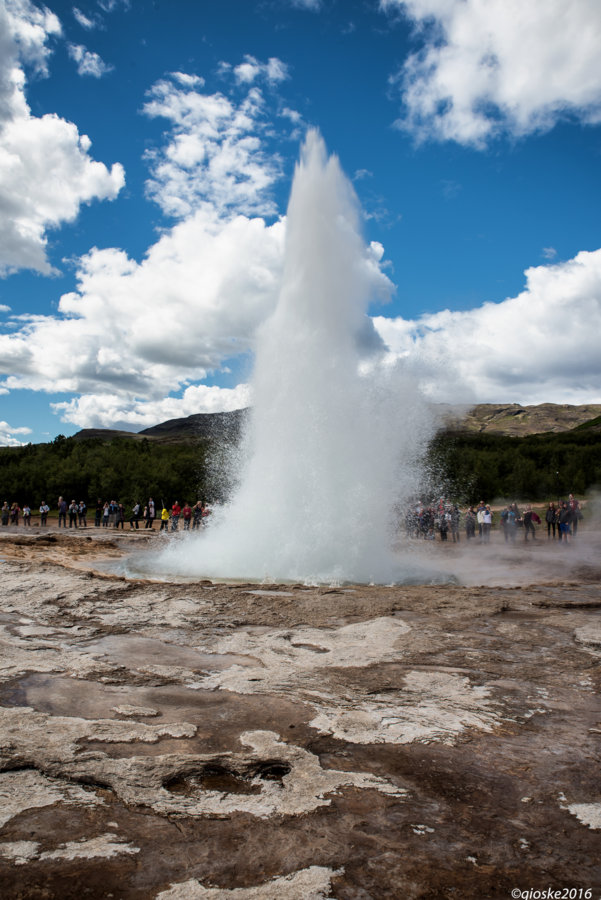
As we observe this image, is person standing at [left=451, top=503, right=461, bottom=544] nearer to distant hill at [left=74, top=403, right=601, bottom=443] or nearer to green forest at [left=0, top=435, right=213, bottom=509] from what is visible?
green forest at [left=0, top=435, right=213, bottom=509]

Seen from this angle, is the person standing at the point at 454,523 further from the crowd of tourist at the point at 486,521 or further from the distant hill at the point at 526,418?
the distant hill at the point at 526,418

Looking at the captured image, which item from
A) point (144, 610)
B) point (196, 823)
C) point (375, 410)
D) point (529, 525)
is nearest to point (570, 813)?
point (196, 823)

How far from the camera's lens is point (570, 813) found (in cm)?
262

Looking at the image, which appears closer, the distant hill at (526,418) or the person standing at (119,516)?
the person standing at (119,516)

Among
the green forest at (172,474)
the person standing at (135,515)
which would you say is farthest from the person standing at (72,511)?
the green forest at (172,474)

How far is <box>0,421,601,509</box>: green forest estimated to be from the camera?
4294 cm

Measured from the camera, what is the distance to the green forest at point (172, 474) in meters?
42.9

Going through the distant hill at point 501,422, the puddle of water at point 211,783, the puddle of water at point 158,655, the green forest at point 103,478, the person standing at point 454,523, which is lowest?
the puddle of water at point 158,655

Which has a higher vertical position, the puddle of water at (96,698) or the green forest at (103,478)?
the green forest at (103,478)

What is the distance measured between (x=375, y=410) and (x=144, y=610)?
26.6 ft

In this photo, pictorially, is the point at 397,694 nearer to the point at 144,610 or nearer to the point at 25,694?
the point at 25,694

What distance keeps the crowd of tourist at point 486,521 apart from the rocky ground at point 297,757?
1397cm

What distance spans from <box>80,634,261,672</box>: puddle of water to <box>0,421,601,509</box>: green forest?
102ft

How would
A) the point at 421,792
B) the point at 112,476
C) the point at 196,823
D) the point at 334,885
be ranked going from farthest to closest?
the point at 112,476
the point at 421,792
the point at 196,823
the point at 334,885
